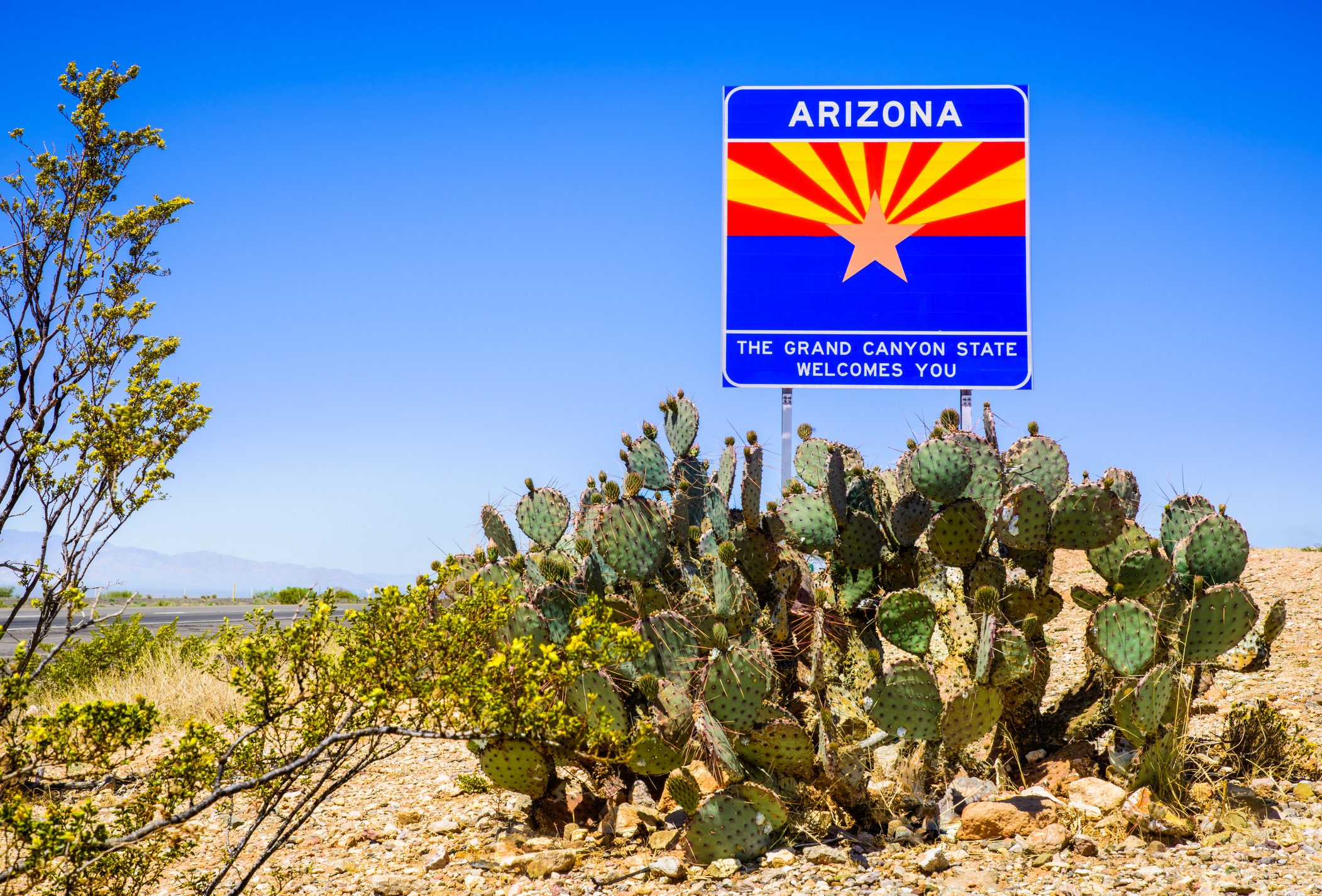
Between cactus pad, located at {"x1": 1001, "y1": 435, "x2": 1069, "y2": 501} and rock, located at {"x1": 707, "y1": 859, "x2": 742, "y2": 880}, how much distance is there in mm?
2241

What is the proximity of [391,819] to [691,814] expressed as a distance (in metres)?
2.01

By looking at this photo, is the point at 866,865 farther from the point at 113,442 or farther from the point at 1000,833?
Result: the point at 113,442

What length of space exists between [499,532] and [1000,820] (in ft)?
9.49

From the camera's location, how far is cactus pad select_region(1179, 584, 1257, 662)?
4.72m

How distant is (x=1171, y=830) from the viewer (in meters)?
4.38

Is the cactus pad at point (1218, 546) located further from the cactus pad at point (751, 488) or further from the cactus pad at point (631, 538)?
the cactus pad at point (631, 538)

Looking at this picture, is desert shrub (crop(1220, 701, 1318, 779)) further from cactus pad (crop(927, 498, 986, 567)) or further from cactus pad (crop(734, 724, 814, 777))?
cactus pad (crop(734, 724, 814, 777))

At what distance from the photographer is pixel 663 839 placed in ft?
15.0

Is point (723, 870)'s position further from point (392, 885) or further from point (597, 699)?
point (392, 885)

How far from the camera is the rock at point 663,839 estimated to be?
4562 millimetres

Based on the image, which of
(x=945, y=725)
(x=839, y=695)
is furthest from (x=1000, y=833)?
(x=839, y=695)

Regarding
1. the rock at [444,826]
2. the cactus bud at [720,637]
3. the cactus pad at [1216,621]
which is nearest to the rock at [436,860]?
the rock at [444,826]

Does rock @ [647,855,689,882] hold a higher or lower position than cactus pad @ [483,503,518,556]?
lower

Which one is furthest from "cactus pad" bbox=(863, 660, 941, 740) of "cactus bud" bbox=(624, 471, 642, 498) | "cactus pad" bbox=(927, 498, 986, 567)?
"cactus bud" bbox=(624, 471, 642, 498)
